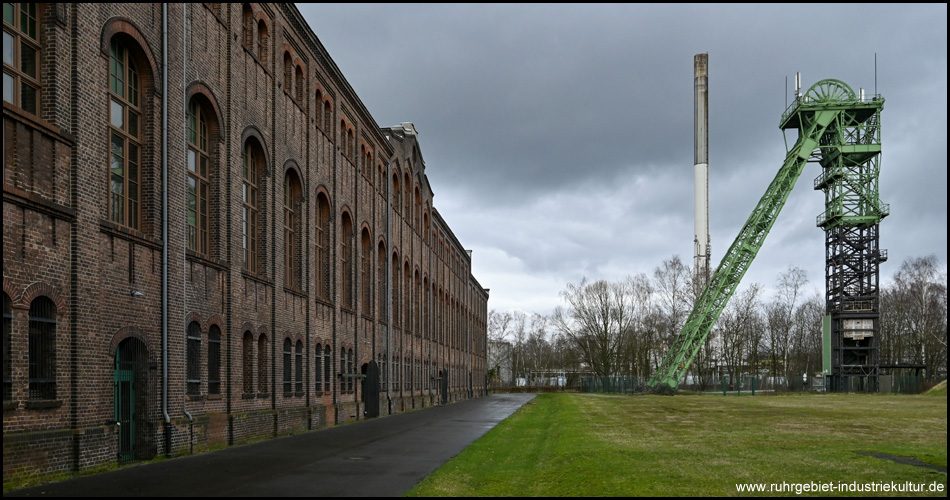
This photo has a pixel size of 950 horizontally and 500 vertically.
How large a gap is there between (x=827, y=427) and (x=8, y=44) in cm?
2259

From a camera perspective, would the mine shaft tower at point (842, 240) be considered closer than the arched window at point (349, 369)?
No

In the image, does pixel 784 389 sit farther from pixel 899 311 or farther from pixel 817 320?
pixel 817 320

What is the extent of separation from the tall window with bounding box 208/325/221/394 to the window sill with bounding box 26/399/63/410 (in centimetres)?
650

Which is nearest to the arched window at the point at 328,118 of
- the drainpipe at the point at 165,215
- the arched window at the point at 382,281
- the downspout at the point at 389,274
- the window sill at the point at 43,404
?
the downspout at the point at 389,274

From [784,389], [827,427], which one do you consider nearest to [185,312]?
[827,427]

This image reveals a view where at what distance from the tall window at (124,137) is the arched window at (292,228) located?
30.9ft

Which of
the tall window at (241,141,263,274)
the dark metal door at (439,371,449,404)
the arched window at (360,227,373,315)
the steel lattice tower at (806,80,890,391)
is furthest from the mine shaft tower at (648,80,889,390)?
the tall window at (241,141,263,274)

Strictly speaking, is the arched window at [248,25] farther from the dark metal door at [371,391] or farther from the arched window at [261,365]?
the dark metal door at [371,391]

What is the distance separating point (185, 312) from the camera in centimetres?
1959

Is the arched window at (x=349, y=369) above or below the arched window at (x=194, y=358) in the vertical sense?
below

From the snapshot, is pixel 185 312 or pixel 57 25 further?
pixel 185 312

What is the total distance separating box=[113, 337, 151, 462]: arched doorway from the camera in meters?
17.1

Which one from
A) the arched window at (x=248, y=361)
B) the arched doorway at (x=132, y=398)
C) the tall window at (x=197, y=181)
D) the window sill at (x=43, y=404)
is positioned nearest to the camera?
the window sill at (x=43, y=404)

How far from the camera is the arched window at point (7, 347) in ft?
44.4
